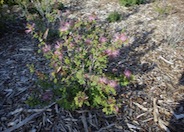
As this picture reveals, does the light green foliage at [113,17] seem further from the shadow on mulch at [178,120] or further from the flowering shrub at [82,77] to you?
the shadow on mulch at [178,120]

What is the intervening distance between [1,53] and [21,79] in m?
0.87

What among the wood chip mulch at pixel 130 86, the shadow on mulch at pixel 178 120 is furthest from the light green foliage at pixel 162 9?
the shadow on mulch at pixel 178 120

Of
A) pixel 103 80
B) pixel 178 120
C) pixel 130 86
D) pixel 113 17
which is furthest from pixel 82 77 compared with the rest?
pixel 113 17

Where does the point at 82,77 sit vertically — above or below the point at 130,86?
above

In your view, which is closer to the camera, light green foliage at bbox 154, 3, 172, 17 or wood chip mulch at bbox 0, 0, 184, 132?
wood chip mulch at bbox 0, 0, 184, 132

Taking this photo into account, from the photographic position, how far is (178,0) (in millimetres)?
5598

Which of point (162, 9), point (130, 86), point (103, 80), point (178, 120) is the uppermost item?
point (103, 80)

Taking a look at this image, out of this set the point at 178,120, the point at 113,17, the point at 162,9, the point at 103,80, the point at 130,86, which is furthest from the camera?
the point at 162,9

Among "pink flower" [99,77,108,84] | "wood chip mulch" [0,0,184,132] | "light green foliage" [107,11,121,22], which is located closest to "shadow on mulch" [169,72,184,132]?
"wood chip mulch" [0,0,184,132]

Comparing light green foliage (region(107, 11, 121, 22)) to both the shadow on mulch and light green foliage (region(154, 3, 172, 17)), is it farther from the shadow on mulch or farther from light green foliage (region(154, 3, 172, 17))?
the shadow on mulch

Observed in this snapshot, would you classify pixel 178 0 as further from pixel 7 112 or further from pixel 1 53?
pixel 7 112

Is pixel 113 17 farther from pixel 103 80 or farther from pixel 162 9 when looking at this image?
pixel 103 80

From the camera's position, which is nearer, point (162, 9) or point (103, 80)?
point (103, 80)

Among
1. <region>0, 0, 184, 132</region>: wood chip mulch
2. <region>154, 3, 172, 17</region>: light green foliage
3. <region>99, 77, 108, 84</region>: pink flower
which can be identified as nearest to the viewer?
<region>99, 77, 108, 84</region>: pink flower
